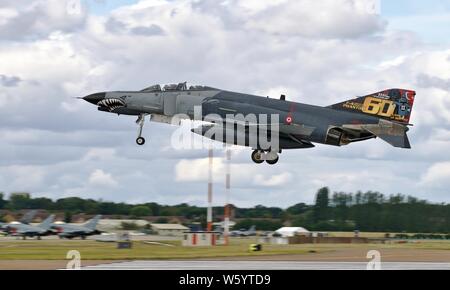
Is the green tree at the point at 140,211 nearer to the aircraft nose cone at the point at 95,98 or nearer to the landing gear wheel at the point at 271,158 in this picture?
the aircraft nose cone at the point at 95,98

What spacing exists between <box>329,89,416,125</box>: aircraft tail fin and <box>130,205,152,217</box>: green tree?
196 ft

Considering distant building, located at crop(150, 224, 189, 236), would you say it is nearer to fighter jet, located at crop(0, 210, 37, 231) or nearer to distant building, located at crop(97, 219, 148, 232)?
distant building, located at crop(97, 219, 148, 232)

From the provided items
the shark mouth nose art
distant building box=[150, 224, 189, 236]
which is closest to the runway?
the shark mouth nose art

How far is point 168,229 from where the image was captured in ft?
353

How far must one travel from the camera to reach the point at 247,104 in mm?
46500

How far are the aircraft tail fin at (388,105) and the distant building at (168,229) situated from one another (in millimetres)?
54486

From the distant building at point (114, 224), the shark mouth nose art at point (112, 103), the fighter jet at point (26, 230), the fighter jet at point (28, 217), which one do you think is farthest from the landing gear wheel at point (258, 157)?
the fighter jet at point (28, 217)

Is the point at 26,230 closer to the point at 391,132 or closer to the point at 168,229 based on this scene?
the point at 168,229

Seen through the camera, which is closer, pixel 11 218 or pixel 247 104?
pixel 247 104

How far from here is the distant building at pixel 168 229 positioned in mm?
100706
